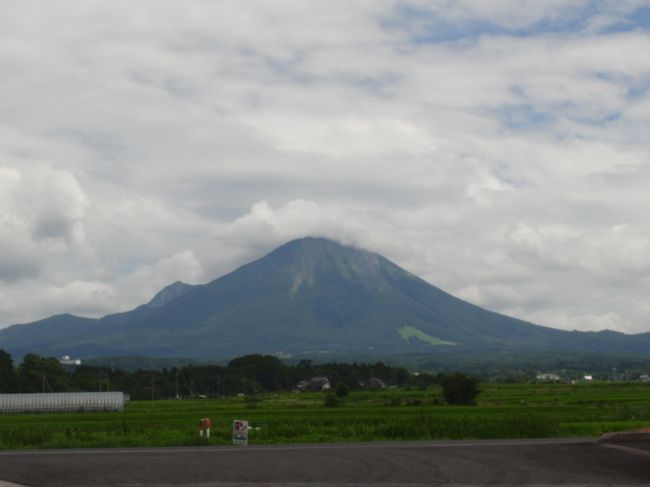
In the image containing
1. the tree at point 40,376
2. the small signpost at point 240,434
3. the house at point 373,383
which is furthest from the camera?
the house at point 373,383

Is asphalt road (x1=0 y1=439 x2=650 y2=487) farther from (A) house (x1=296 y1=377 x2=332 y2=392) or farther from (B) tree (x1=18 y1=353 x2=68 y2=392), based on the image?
(A) house (x1=296 y1=377 x2=332 y2=392)

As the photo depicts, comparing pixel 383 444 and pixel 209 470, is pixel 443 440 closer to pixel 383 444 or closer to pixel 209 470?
pixel 383 444

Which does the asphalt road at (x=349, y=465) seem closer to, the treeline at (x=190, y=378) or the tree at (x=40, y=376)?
the treeline at (x=190, y=378)

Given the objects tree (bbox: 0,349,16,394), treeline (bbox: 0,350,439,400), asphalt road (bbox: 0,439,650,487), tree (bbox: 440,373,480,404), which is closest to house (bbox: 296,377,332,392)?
treeline (bbox: 0,350,439,400)

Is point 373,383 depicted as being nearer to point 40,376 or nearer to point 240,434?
point 40,376

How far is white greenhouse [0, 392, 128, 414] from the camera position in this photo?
96.2m

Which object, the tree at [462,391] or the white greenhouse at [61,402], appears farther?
the white greenhouse at [61,402]

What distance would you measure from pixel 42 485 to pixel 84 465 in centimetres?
401

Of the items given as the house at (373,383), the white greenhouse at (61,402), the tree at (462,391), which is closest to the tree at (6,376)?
the white greenhouse at (61,402)

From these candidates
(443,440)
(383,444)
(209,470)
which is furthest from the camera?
(443,440)

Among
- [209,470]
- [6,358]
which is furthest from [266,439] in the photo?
[6,358]

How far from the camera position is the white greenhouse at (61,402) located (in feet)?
316

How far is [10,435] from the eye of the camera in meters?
37.3

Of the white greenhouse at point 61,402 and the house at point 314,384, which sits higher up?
the house at point 314,384
